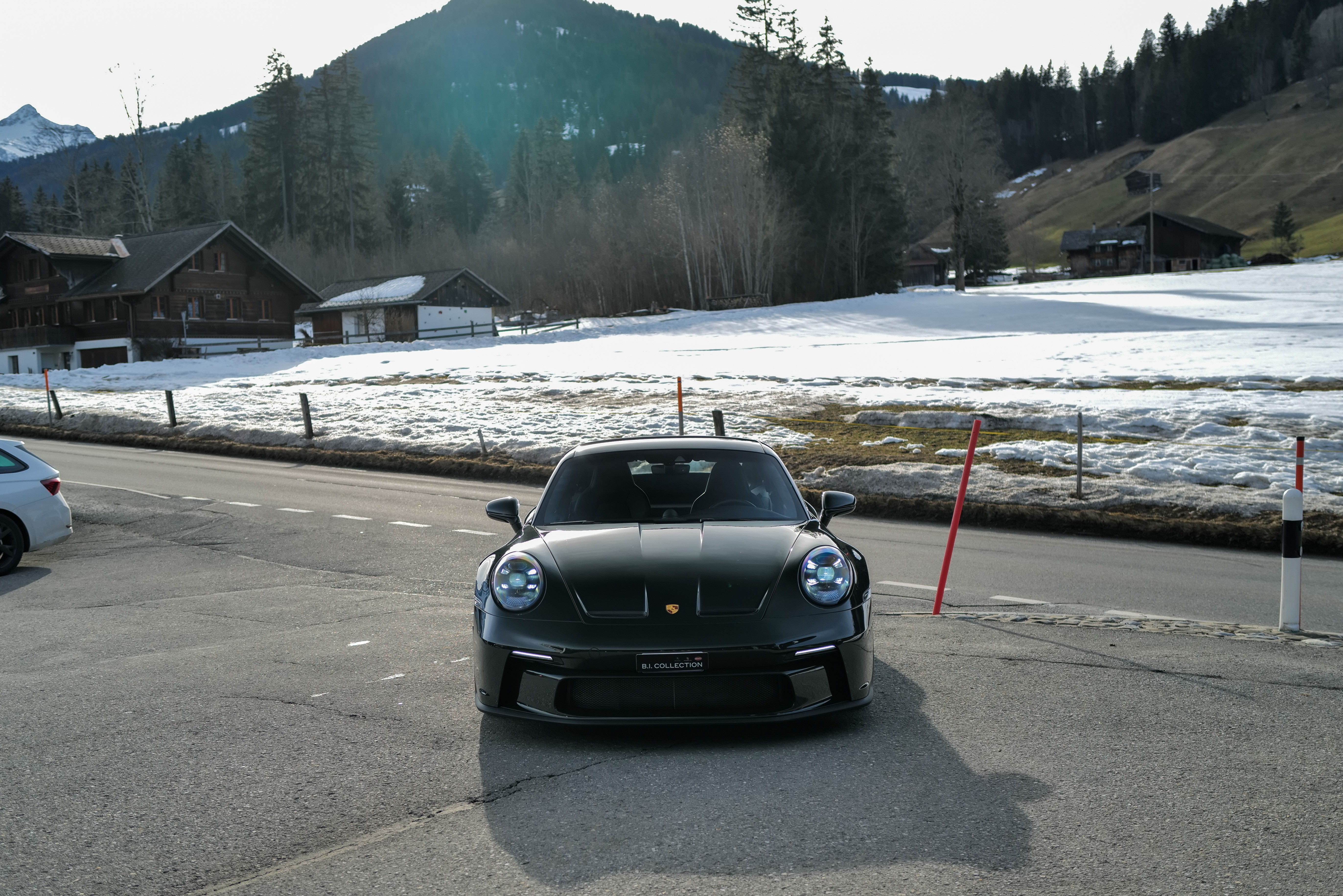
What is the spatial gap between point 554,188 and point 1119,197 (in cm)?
8939

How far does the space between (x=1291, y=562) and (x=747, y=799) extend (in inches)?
199

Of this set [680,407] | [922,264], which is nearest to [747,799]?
[680,407]

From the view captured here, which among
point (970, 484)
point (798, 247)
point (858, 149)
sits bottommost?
point (970, 484)

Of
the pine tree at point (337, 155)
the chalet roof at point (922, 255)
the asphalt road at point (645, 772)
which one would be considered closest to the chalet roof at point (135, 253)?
the pine tree at point (337, 155)

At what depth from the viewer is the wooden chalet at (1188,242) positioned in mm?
112500

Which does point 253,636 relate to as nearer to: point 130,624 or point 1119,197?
point 130,624

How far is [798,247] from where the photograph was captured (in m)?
81.1

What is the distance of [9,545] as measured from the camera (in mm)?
11844

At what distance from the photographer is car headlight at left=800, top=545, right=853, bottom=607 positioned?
5.36 meters

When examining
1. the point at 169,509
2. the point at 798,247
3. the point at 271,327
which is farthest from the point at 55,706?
the point at 798,247

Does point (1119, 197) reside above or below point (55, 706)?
above

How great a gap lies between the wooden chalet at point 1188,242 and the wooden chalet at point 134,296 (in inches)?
3350

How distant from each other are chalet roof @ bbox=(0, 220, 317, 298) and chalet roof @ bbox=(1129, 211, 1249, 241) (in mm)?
86091

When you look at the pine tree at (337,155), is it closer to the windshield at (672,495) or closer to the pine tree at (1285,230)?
the pine tree at (1285,230)
